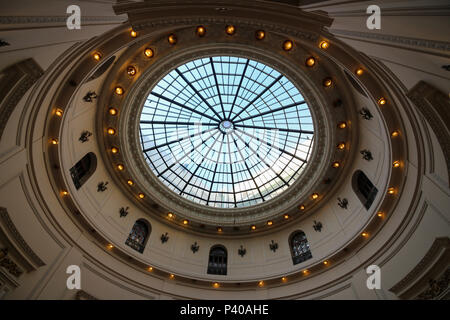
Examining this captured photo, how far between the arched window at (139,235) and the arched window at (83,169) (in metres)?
5.12

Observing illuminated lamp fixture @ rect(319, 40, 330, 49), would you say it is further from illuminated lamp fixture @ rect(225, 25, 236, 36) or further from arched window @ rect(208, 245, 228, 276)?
arched window @ rect(208, 245, 228, 276)

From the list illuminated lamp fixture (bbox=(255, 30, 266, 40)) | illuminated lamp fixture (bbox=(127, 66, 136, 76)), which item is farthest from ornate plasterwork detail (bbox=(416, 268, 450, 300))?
illuminated lamp fixture (bbox=(127, 66, 136, 76))

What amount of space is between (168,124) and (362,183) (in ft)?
50.4

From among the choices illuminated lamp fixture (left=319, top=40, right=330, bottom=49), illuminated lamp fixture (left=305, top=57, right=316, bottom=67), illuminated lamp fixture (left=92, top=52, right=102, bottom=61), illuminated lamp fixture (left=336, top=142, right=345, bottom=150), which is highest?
illuminated lamp fixture (left=305, top=57, right=316, bottom=67)

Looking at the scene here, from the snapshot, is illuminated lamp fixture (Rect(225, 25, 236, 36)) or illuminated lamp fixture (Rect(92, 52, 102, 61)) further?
illuminated lamp fixture (Rect(225, 25, 236, 36))

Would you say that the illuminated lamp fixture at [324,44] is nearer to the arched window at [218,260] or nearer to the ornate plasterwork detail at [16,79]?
the ornate plasterwork detail at [16,79]

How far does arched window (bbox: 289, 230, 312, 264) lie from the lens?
59.5ft

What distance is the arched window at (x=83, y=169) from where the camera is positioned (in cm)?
1587

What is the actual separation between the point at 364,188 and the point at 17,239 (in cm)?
1926

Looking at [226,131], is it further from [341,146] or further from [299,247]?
[299,247]

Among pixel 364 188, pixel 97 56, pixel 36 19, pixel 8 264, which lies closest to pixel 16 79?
pixel 36 19

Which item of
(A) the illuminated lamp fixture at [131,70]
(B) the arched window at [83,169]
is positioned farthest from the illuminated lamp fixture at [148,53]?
(B) the arched window at [83,169]

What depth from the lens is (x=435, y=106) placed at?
301 inches

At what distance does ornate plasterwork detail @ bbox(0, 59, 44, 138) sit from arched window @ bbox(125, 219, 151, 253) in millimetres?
12615
